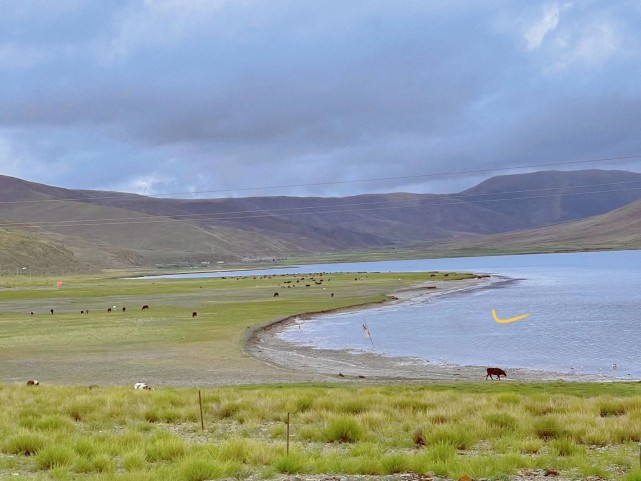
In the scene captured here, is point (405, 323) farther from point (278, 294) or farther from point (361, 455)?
point (361, 455)

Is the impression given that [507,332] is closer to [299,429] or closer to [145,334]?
[145,334]

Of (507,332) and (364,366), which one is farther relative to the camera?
(507,332)

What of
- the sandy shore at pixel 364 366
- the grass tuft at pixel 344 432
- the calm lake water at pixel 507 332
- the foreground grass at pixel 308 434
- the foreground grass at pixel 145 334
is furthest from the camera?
the calm lake water at pixel 507 332

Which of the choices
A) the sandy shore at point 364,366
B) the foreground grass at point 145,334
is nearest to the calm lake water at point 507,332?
the sandy shore at point 364,366

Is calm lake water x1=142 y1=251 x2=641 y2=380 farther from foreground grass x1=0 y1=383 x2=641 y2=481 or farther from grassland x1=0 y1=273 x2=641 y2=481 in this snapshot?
foreground grass x1=0 y1=383 x2=641 y2=481

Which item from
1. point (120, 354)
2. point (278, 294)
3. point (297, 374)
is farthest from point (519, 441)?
point (278, 294)

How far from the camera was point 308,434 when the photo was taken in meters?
12.8

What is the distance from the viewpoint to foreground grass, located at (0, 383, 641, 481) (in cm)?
1009

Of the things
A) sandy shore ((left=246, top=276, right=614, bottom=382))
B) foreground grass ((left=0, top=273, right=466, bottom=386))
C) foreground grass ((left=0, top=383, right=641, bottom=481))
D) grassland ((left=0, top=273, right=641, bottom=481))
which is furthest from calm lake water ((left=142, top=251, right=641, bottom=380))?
foreground grass ((left=0, top=383, right=641, bottom=481))

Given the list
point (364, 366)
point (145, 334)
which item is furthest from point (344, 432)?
point (145, 334)

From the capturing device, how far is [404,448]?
11.7 metres

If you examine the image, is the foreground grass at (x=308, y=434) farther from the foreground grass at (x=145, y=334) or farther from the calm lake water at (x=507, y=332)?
the calm lake water at (x=507, y=332)

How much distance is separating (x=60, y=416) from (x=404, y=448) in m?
6.77

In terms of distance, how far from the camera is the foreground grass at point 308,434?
10.1 m
